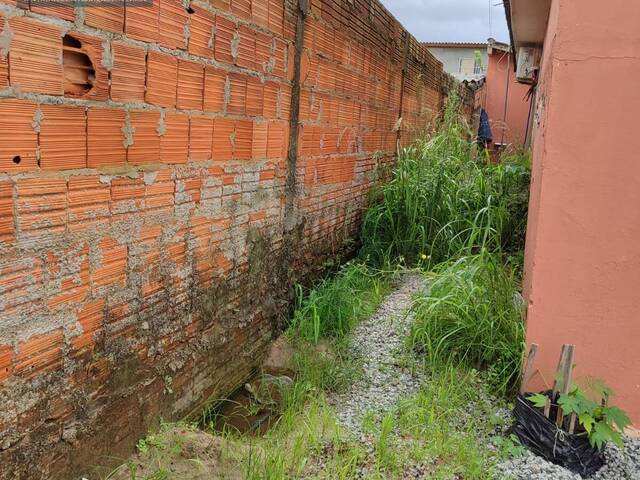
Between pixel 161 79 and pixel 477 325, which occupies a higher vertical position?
pixel 161 79

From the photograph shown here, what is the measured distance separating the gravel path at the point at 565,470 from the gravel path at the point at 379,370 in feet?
2.36

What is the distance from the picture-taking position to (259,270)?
3.41 meters

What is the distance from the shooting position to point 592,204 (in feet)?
8.65

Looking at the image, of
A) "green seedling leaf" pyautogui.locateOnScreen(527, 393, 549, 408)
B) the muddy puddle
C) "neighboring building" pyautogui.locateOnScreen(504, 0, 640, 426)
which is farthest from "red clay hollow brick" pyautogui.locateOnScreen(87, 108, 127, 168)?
A: "green seedling leaf" pyautogui.locateOnScreen(527, 393, 549, 408)

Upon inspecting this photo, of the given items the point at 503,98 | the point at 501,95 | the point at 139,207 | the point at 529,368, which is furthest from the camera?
the point at 501,95

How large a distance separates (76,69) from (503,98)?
16644 mm

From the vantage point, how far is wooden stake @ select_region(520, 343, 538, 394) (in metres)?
2.72

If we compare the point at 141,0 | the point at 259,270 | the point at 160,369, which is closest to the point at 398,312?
the point at 259,270

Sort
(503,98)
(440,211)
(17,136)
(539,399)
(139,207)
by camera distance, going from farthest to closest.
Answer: (503,98)
(440,211)
(539,399)
(139,207)
(17,136)

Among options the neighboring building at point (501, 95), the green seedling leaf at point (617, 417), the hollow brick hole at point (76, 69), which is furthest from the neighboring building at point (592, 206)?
the neighboring building at point (501, 95)

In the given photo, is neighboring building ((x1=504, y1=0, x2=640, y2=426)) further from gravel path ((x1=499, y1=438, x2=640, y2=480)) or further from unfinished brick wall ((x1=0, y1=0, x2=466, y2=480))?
unfinished brick wall ((x1=0, y1=0, x2=466, y2=480))

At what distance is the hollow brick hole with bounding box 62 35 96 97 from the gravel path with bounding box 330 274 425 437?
6.43ft

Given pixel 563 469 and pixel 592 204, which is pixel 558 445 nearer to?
pixel 563 469

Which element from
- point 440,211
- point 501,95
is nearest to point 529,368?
point 440,211
